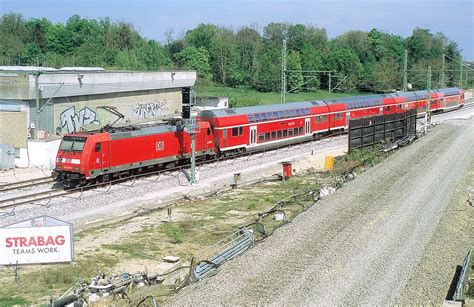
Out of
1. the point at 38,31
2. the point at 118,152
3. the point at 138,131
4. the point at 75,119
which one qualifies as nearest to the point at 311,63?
the point at 38,31

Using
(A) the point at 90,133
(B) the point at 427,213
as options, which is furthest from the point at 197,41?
(B) the point at 427,213

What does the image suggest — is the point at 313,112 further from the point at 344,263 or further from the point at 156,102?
the point at 344,263

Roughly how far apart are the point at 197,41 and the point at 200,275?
131 m

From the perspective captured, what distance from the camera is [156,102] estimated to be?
62219 mm

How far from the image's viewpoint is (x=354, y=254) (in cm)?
2047

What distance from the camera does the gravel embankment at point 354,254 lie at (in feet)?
55.8

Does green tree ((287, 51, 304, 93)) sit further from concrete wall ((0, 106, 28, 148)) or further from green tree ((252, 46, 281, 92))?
concrete wall ((0, 106, 28, 148))

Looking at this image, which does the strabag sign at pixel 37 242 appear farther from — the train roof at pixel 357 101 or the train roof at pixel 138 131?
the train roof at pixel 357 101

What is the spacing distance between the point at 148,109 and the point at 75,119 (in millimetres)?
12001

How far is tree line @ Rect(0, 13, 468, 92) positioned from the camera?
118 metres

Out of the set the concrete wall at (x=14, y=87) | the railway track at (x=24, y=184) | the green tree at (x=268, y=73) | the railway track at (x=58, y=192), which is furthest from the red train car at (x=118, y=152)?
the green tree at (x=268, y=73)

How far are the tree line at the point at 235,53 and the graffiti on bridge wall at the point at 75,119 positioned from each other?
180 ft

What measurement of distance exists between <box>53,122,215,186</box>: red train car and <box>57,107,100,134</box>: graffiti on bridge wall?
12693mm

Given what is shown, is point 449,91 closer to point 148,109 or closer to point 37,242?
point 148,109
